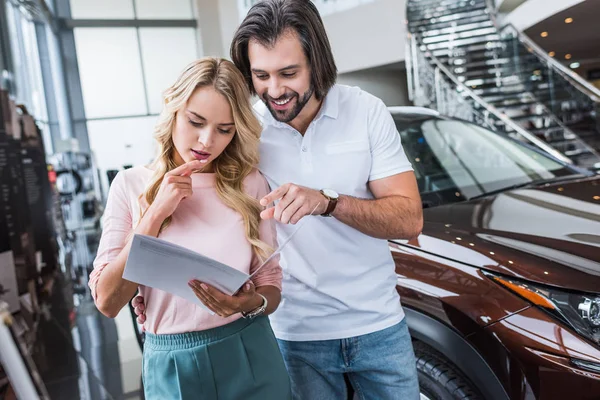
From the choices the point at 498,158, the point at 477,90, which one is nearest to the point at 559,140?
the point at 477,90

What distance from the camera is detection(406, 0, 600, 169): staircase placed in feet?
29.1

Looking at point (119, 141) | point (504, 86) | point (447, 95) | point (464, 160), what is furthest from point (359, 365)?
point (119, 141)

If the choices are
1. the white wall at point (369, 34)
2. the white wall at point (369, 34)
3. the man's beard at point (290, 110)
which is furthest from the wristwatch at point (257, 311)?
Result: the white wall at point (369, 34)

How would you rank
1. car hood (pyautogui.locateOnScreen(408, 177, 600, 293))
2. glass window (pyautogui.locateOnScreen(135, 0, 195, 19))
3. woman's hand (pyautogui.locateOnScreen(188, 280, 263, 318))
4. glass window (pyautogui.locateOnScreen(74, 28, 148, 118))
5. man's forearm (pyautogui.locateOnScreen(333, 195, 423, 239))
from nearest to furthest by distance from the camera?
woman's hand (pyautogui.locateOnScreen(188, 280, 263, 318)) < man's forearm (pyautogui.locateOnScreen(333, 195, 423, 239)) < car hood (pyautogui.locateOnScreen(408, 177, 600, 293)) < glass window (pyautogui.locateOnScreen(74, 28, 148, 118)) < glass window (pyautogui.locateOnScreen(135, 0, 195, 19))

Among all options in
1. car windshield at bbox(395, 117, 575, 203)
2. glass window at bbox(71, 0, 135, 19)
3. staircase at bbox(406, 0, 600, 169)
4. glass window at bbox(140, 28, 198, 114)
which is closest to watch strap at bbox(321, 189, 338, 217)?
car windshield at bbox(395, 117, 575, 203)

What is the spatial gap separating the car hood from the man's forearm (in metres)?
0.52

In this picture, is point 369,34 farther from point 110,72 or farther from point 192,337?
point 192,337

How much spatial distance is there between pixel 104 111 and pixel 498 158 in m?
15.9

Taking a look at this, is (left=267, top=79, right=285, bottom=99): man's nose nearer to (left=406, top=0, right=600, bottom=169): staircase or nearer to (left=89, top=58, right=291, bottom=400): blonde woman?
(left=89, top=58, right=291, bottom=400): blonde woman

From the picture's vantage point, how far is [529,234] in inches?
82.5

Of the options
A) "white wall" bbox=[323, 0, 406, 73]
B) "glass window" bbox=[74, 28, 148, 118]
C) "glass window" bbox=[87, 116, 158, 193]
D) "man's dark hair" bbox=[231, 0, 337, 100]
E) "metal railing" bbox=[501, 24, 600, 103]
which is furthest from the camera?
"glass window" bbox=[87, 116, 158, 193]

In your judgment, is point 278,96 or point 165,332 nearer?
point 165,332

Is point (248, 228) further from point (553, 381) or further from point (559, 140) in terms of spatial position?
point (559, 140)

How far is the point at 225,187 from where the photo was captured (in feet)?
4.83
